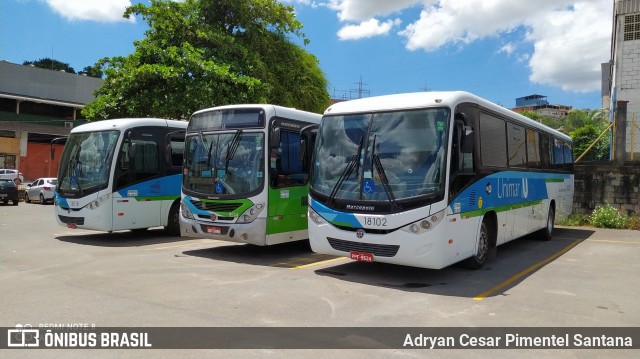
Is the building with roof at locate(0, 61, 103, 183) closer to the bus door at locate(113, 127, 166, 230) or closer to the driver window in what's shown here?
the bus door at locate(113, 127, 166, 230)

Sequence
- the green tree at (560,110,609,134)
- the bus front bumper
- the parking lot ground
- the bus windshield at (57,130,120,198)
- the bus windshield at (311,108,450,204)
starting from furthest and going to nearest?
the green tree at (560,110,609,134) < the bus windshield at (57,130,120,198) < the bus front bumper < the bus windshield at (311,108,450,204) < the parking lot ground

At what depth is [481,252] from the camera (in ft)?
30.3

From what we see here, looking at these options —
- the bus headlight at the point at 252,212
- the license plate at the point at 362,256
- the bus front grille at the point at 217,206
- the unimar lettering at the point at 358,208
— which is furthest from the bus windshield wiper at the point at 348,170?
the bus front grille at the point at 217,206

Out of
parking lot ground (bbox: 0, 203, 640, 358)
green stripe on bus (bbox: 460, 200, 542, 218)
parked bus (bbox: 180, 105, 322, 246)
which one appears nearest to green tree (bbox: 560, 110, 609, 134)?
green stripe on bus (bbox: 460, 200, 542, 218)

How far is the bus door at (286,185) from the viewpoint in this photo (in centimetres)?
994

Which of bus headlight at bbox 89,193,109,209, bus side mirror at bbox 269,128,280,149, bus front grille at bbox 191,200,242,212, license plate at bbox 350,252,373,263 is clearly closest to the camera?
license plate at bbox 350,252,373,263

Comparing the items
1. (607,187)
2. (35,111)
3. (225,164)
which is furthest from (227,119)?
(35,111)

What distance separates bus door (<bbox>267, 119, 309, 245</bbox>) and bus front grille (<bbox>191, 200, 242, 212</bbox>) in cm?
72

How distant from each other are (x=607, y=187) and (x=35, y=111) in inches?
1859

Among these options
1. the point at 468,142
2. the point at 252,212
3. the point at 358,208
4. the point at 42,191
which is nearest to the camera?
the point at 358,208

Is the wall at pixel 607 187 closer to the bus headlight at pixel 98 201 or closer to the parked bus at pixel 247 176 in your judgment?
the parked bus at pixel 247 176

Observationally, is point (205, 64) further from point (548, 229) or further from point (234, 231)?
point (548, 229)

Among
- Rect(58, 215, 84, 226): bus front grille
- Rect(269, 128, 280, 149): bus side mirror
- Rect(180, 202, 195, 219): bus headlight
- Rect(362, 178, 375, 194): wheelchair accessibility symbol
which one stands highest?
Rect(269, 128, 280, 149): bus side mirror

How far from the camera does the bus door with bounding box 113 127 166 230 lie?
1226 cm
